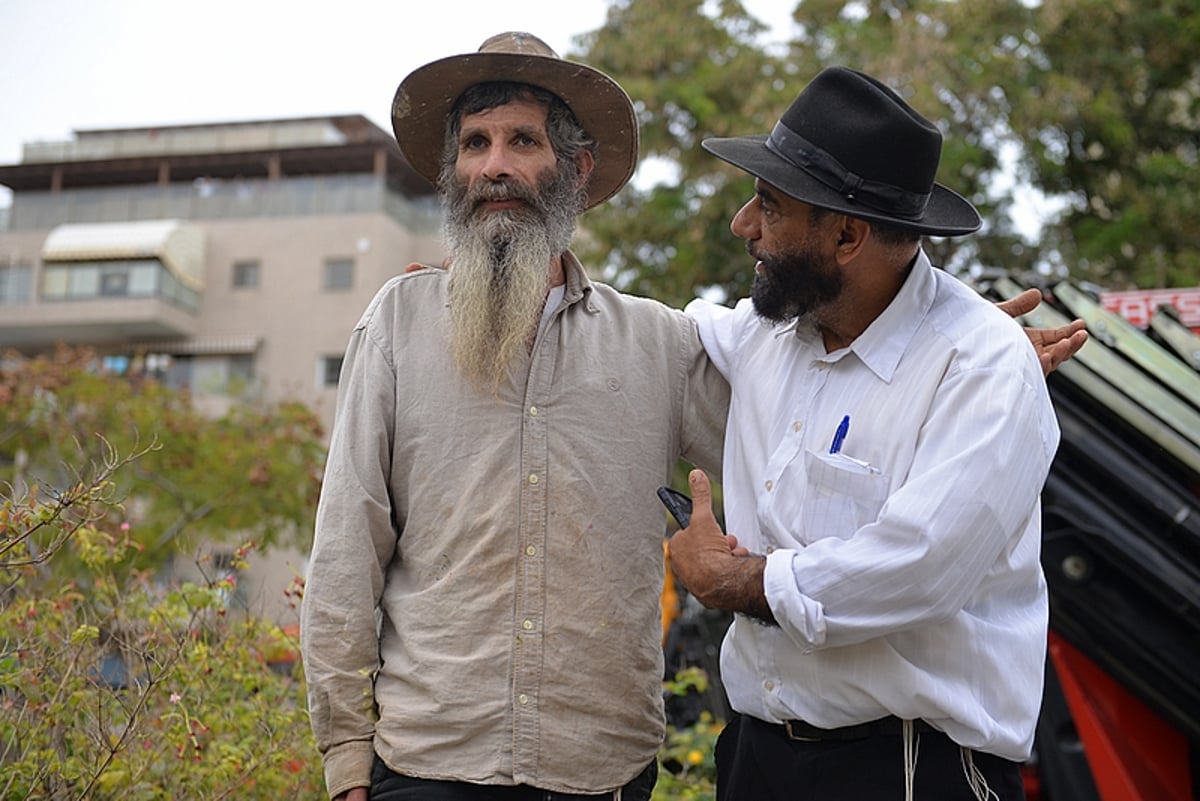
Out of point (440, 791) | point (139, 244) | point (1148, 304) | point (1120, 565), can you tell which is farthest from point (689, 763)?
point (139, 244)

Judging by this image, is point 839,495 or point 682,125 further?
point 682,125

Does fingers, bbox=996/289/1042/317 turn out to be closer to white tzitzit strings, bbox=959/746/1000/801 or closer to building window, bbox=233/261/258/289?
white tzitzit strings, bbox=959/746/1000/801

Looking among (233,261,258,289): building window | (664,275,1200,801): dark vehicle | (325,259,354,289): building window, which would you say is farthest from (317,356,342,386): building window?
(664,275,1200,801): dark vehicle

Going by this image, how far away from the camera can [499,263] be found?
2871mm

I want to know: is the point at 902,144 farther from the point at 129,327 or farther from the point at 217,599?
the point at 129,327

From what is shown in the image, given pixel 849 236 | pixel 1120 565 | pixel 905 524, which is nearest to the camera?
pixel 905 524

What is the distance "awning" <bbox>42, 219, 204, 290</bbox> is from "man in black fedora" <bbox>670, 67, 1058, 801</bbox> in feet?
107

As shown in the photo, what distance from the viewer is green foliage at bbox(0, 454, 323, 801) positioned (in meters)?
2.99

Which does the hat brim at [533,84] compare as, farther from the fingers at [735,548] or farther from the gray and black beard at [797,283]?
the fingers at [735,548]

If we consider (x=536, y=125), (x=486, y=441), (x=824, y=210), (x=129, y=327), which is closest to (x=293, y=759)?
(x=486, y=441)

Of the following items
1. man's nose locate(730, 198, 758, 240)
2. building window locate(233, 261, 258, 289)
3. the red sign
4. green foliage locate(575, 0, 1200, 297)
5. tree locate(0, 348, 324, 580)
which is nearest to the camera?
man's nose locate(730, 198, 758, 240)

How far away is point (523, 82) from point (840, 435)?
1.18 metres

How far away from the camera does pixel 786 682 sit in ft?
8.24

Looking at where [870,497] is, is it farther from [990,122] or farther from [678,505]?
[990,122]
